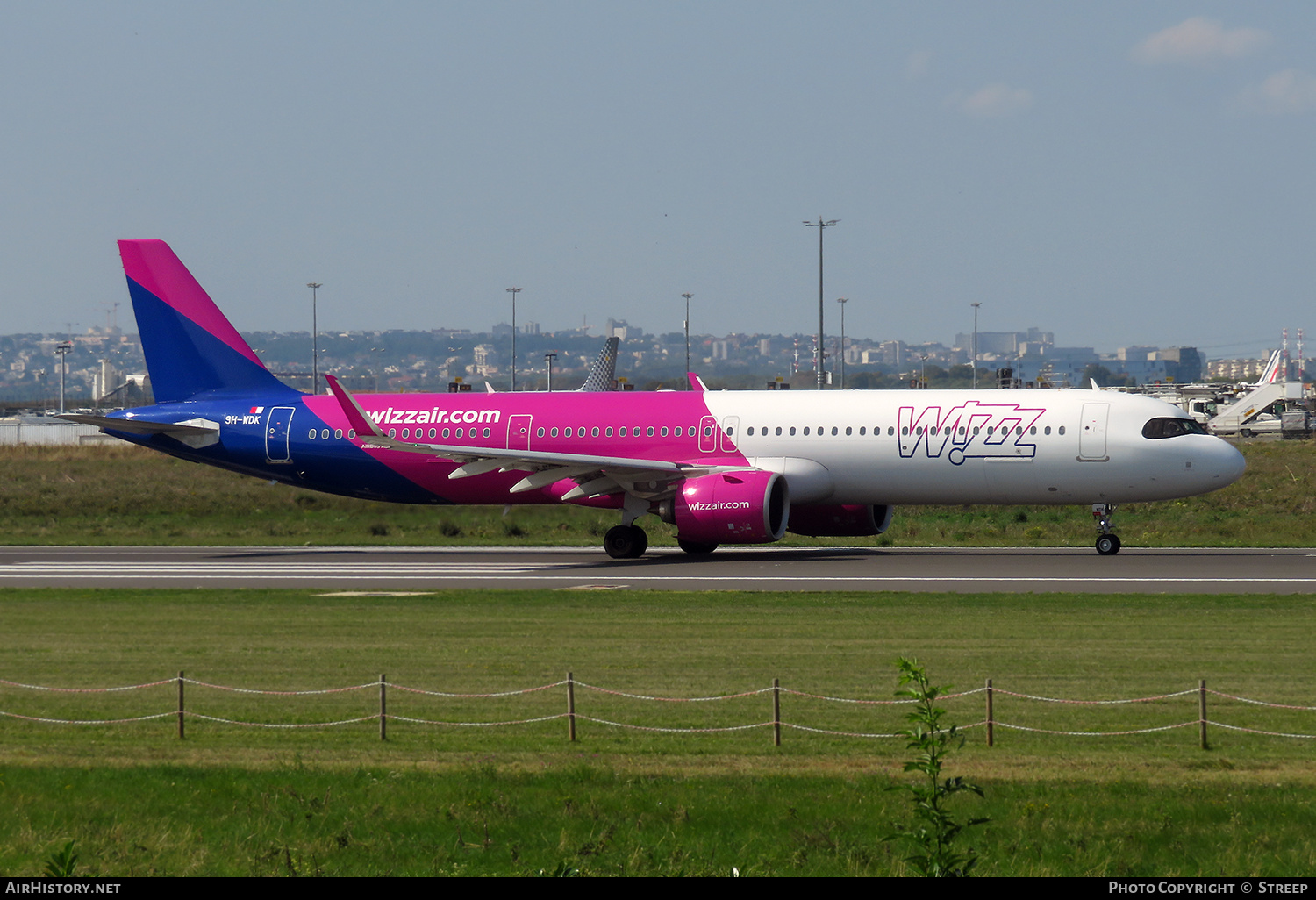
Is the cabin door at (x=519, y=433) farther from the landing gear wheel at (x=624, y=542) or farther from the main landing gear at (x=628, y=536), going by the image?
the landing gear wheel at (x=624, y=542)

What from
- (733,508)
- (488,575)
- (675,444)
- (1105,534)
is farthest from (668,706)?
(1105,534)

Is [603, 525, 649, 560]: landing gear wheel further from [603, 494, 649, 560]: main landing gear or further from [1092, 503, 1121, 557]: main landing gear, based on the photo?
[1092, 503, 1121, 557]: main landing gear

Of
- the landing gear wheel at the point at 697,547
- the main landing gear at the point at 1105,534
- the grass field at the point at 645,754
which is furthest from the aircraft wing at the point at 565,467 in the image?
the grass field at the point at 645,754

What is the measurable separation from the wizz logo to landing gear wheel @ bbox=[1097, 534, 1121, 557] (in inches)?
152

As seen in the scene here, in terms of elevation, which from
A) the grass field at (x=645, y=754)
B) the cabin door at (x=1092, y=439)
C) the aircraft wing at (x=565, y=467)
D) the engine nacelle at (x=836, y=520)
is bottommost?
the grass field at (x=645, y=754)

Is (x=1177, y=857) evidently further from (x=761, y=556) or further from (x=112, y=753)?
(x=761, y=556)

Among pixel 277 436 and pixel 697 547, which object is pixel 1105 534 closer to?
pixel 697 547

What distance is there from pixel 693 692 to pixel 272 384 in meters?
31.4

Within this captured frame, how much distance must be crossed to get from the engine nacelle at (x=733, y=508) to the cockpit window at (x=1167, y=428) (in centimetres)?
1028

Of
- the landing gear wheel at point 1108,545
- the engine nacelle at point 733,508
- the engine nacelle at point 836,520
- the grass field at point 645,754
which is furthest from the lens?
the engine nacelle at point 836,520

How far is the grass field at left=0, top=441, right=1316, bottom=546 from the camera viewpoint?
50.5m

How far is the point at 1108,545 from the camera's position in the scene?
41.7m

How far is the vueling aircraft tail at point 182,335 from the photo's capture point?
4841cm

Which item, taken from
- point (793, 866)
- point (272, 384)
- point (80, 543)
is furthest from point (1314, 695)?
point (80, 543)
